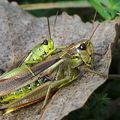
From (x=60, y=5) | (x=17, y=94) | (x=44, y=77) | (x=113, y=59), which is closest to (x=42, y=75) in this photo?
(x=44, y=77)

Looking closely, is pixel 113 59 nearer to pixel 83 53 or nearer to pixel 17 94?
pixel 83 53

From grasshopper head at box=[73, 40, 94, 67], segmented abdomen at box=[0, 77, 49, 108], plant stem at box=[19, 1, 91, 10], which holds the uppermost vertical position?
plant stem at box=[19, 1, 91, 10]

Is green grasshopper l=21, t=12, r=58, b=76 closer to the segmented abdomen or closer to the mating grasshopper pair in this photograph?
the mating grasshopper pair

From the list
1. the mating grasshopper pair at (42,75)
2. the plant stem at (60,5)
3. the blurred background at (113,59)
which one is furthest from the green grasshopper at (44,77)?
the plant stem at (60,5)

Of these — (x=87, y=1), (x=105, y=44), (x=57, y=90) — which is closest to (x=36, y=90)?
(x=57, y=90)

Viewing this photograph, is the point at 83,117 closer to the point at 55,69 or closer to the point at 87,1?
the point at 55,69

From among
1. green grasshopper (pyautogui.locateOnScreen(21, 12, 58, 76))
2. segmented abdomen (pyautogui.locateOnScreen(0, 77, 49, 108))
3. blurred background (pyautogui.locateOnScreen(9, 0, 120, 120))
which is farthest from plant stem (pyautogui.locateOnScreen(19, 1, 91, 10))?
segmented abdomen (pyautogui.locateOnScreen(0, 77, 49, 108))

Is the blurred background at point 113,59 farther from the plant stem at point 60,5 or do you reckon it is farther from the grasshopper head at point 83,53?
the grasshopper head at point 83,53
